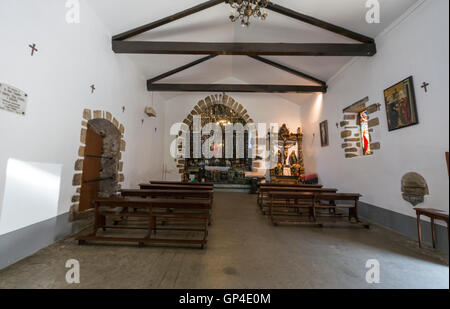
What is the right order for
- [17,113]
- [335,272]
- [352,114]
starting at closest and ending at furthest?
[335,272]
[17,113]
[352,114]

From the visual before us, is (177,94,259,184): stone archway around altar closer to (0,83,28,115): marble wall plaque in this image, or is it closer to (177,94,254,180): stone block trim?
(177,94,254,180): stone block trim

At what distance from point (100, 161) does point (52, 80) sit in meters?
1.89

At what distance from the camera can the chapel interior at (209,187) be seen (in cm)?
174

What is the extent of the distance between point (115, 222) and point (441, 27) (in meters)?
4.90

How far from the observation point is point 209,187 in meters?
3.98

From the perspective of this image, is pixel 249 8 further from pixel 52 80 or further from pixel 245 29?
pixel 52 80

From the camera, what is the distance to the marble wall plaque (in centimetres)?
173

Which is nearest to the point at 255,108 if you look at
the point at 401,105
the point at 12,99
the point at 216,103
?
the point at 216,103

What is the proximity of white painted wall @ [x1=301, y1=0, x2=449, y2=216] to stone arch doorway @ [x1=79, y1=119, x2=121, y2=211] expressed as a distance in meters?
4.74

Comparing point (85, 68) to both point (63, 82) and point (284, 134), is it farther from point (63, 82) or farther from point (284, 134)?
point (284, 134)
